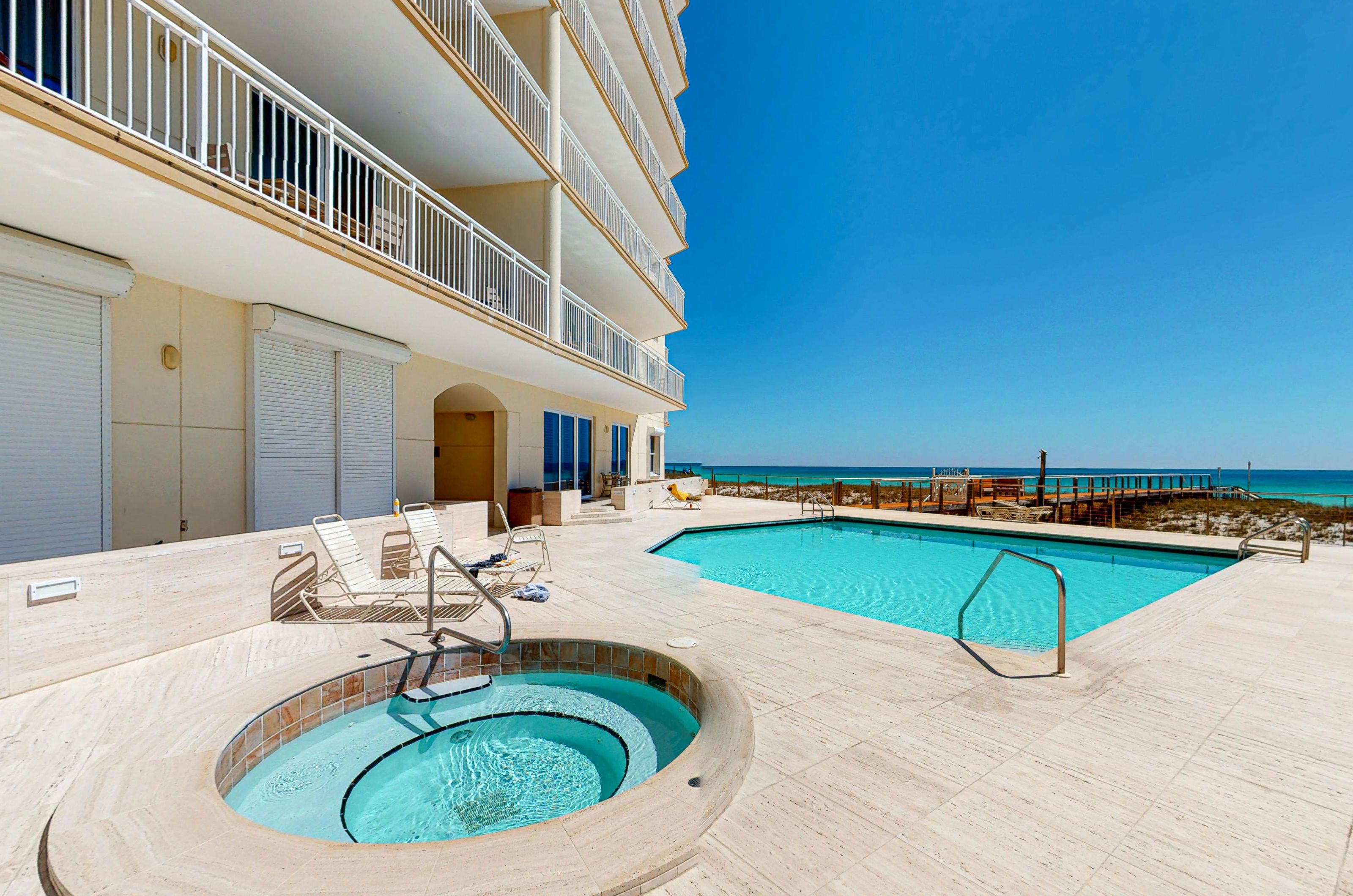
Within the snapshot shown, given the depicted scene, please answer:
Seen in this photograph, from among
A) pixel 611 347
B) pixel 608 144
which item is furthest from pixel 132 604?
pixel 608 144

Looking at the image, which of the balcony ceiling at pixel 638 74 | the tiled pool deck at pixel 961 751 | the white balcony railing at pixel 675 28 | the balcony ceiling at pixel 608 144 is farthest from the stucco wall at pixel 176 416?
the white balcony railing at pixel 675 28

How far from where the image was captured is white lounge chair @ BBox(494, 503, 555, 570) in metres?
7.22

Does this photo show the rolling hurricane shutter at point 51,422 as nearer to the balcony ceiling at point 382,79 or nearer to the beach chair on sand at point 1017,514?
the balcony ceiling at point 382,79

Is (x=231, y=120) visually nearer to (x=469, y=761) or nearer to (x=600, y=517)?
(x=469, y=761)

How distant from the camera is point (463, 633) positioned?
4.49 meters

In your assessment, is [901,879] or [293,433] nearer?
[901,879]

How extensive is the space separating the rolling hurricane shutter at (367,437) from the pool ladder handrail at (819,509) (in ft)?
35.6

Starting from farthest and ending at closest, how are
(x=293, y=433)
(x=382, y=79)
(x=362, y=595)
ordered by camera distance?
A: (x=293, y=433) → (x=382, y=79) → (x=362, y=595)

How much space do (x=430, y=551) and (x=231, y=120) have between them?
5468mm

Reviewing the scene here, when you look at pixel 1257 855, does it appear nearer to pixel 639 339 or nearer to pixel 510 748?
pixel 510 748

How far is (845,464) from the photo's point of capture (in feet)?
361

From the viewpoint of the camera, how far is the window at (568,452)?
13812 millimetres

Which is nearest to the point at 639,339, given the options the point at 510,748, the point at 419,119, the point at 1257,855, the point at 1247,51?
the point at 419,119

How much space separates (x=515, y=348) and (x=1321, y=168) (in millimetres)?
29714
